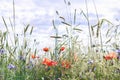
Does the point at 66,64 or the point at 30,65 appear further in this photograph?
the point at 30,65

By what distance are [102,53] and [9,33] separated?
98 cm

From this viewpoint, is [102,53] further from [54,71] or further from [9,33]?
[9,33]

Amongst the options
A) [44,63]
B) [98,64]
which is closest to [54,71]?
[44,63]

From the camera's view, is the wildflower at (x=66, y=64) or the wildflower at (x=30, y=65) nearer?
the wildflower at (x=66, y=64)

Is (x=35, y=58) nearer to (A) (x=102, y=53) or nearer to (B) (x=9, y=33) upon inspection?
(B) (x=9, y=33)

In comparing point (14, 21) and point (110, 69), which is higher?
point (14, 21)

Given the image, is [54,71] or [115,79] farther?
[54,71]

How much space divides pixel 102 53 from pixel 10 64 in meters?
0.95

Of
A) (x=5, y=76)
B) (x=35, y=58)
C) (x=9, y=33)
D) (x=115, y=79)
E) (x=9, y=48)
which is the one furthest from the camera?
(x=35, y=58)

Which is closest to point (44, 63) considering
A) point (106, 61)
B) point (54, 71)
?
point (54, 71)

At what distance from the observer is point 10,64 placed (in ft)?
11.1

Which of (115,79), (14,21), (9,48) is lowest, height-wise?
(115,79)

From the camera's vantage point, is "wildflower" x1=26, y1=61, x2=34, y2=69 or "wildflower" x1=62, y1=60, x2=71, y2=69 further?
"wildflower" x1=26, y1=61, x2=34, y2=69

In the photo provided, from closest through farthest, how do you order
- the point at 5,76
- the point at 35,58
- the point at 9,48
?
the point at 5,76 < the point at 9,48 < the point at 35,58
